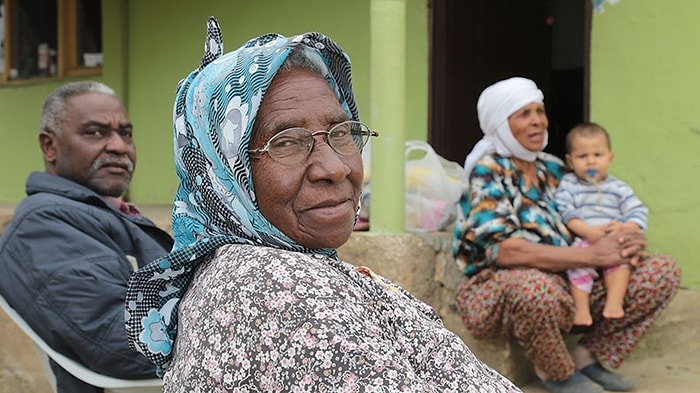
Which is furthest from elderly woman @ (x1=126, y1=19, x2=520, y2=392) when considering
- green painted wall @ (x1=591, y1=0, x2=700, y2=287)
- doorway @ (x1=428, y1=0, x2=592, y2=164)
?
doorway @ (x1=428, y1=0, x2=592, y2=164)

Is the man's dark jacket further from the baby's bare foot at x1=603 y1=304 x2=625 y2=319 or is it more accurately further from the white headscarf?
the baby's bare foot at x1=603 y1=304 x2=625 y2=319

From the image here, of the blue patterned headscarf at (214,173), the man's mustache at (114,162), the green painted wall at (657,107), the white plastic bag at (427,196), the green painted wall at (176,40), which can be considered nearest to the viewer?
the blue patterned headscarf at (214,173)

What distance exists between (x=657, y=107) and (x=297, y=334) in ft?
12.7

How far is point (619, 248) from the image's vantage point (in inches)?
153

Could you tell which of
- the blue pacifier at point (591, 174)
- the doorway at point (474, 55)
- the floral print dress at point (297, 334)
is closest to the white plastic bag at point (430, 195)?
the blue pacifier at point (591, 174)

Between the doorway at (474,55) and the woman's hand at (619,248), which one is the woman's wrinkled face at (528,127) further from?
the doorway at (474,55)

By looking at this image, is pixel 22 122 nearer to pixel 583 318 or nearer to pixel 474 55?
pixel 474 55

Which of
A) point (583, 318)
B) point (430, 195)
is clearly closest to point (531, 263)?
point (583, 318)

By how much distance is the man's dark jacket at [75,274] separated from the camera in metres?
2.47

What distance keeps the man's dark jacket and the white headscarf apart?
1817mm

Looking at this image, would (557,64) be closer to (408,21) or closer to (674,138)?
(408,21)

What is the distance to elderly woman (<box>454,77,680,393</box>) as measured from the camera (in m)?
3.79

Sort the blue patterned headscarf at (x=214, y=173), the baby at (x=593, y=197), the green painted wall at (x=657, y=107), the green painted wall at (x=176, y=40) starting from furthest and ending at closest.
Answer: the green painted wall at (x=176, y=40)
the green painted wall at (x=657, y=107)
the baby at (x=593, y=197)
the blue patterned headscarf at (x=214, y=173)

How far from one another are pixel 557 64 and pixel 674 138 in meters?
4.48
